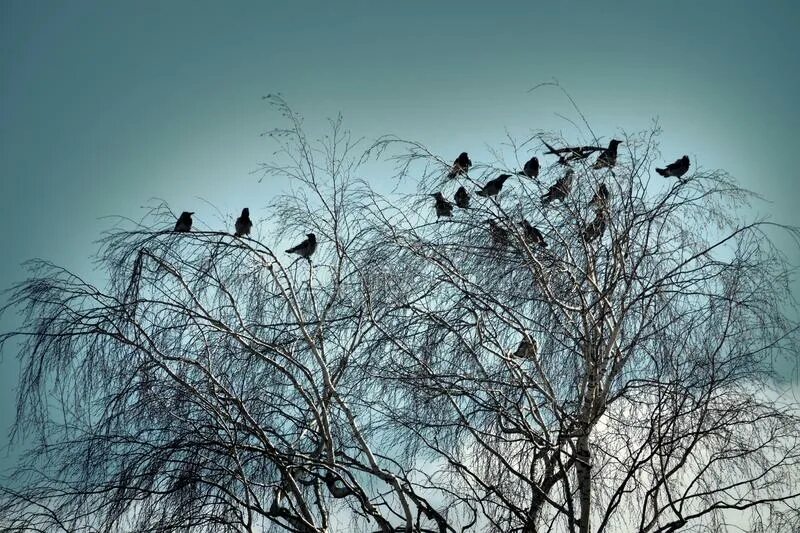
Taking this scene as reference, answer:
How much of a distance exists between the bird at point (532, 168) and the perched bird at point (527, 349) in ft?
2.99

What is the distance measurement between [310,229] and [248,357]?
2.61 feet

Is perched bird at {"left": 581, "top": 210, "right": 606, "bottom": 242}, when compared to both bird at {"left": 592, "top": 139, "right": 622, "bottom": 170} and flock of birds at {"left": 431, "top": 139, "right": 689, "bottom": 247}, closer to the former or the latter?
flock of birds at {"left": 431, "top": 139, "right": 689, "bottom": 247}

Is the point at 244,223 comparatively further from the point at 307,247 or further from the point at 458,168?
the point at 458,168

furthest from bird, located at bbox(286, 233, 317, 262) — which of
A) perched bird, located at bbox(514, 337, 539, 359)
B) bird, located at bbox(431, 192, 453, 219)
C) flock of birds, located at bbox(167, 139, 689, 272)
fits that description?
perched bird, located at bbox(514, 337, 539, 359)

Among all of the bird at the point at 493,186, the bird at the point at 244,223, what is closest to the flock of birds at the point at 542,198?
the bird at the point at 493,186

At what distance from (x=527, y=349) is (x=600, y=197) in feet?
3.01

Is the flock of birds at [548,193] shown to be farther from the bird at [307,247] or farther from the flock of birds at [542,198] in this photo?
the bird at [307,247]

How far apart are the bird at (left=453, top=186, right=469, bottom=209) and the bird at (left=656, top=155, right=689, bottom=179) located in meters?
1.22

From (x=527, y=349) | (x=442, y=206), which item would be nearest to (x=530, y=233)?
(x=442, y=206)

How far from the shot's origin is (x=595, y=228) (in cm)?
456

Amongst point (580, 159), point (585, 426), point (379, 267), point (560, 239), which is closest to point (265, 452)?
point (379, 267)

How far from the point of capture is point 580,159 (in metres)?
4.46

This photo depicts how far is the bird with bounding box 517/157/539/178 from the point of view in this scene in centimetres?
450

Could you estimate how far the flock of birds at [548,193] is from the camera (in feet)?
14.4
